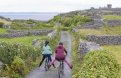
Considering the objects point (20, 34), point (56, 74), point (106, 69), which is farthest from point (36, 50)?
point (20, 34)

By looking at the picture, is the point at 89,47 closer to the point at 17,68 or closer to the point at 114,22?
the point at 17,68

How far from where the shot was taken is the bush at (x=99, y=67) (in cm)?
1525

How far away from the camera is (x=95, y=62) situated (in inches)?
679

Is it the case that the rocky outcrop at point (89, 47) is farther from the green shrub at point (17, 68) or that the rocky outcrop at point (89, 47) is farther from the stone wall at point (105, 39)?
the stone wall at point (105, 39)

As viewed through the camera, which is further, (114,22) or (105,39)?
(114,22)

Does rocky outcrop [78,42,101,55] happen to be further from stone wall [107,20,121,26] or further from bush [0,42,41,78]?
stone wall [107,20,121,26]

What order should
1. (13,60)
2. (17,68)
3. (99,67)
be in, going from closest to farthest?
(99,67) < (17,68) < (13,60)

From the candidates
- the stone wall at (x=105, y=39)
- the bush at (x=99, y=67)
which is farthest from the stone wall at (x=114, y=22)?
the bush at (x=99, y=67)

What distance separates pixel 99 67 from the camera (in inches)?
651

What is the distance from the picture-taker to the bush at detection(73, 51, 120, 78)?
50.0 ft

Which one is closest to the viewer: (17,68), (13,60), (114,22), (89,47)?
(17,68)

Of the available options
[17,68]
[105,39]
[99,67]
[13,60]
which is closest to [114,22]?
[105,39]

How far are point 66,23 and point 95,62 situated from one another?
72.8m

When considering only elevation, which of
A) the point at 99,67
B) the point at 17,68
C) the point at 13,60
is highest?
the point at 99,67
